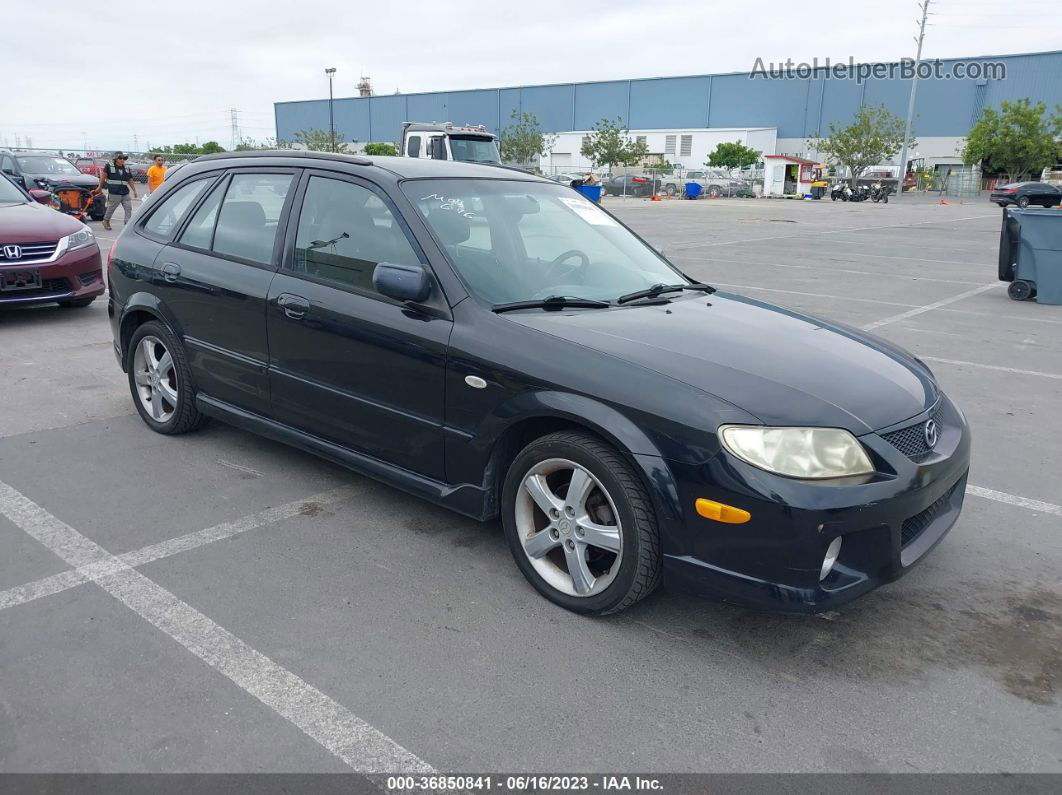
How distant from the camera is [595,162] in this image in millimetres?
69500

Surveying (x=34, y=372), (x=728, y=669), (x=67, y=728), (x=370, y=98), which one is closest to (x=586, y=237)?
(x=728, y=669)

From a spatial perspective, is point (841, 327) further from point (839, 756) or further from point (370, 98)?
point (370, 98)

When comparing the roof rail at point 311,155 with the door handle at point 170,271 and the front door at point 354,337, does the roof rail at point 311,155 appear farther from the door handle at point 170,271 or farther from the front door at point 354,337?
the door handle at point 170,271

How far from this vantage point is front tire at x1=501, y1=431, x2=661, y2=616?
3039 millimetres

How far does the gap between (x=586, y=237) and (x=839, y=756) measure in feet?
8.84

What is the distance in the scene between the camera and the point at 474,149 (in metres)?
22.2

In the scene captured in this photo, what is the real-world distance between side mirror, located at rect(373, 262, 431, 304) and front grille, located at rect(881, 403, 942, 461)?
1841 millimetres

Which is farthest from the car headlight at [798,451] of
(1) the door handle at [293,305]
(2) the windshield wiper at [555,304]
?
(1) the door handle at [293,305]

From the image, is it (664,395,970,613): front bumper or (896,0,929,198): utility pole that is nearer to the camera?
(664,395,970,613): front bumper

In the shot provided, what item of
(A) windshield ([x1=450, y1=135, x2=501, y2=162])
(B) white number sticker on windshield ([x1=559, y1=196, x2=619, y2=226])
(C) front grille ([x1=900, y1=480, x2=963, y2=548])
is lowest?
(C) front grille ([x1=900, y1=480, x2=963, y2=548])

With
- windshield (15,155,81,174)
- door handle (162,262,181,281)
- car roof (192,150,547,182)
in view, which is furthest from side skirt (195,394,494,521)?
windshield (15,155,81,174)

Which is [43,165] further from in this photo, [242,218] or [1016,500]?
[1016,500]

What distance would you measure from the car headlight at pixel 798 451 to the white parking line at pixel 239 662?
139 centimetres

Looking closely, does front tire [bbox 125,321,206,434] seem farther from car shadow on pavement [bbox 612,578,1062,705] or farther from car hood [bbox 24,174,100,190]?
car hood [bbox 24,174,100,190]
